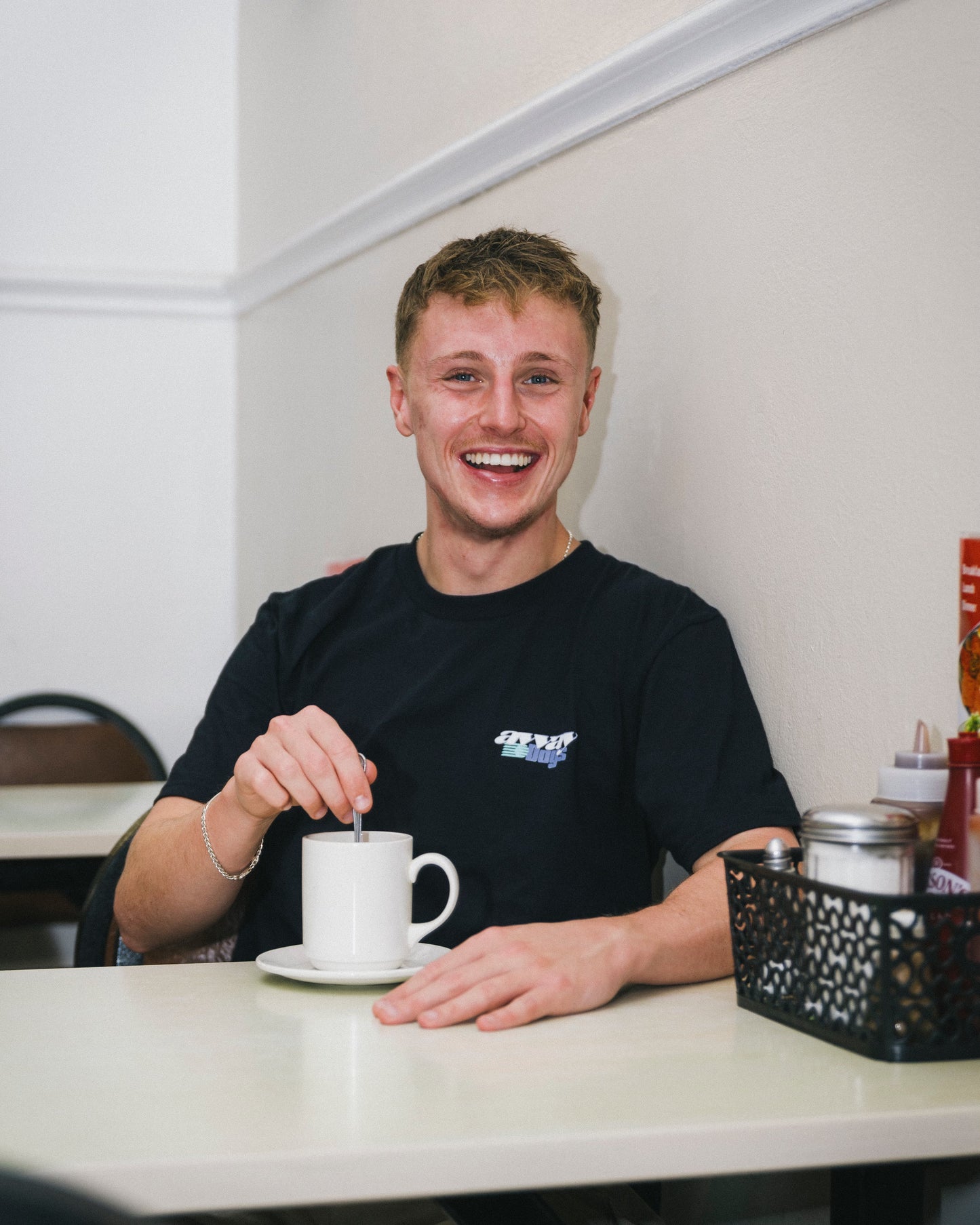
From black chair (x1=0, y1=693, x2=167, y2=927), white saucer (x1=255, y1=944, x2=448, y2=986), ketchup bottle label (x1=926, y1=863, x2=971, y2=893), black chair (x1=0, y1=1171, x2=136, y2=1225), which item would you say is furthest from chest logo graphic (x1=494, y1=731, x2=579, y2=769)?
black chair (x1=0, y1=693, x2=167, y2=927)

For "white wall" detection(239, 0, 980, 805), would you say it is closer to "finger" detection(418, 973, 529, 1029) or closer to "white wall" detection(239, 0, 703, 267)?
"white wall" detection(239, 0, 703, 267)

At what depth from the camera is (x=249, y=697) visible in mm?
1435

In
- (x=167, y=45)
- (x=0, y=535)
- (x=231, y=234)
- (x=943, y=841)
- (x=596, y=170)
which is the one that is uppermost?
(x=167, y=45)

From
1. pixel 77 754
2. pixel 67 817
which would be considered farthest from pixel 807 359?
pixel 77 754

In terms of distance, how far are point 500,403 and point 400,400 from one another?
19 centimetres

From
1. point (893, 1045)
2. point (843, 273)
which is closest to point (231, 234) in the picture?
point (843, 273)

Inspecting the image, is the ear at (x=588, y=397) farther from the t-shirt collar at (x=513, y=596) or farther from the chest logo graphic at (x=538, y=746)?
the chest logo graphic at (x=538, y=746)

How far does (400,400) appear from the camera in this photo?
5.04 feet

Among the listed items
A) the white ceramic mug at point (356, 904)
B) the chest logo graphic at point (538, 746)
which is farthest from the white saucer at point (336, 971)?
the chest logo graphic at point (538, 746)

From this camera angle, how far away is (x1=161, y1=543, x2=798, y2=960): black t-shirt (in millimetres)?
1229

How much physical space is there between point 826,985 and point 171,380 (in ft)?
→ 8.72

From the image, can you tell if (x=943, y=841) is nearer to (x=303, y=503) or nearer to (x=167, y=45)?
(x=303, y=503)

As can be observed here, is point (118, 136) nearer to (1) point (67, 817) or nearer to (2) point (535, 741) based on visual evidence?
(1) point (67, 817)

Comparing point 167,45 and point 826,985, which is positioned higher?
point 167,45
